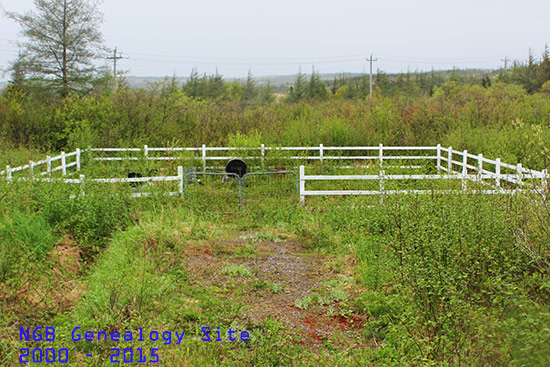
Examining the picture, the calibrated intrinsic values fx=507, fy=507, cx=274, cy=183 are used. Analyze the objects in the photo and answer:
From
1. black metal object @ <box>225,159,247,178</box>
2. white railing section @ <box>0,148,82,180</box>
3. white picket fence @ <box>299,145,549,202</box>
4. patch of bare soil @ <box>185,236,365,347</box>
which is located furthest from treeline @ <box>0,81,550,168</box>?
patch of bare soil @ <box>185,236,365,347</box>

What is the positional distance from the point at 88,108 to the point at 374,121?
450 inches

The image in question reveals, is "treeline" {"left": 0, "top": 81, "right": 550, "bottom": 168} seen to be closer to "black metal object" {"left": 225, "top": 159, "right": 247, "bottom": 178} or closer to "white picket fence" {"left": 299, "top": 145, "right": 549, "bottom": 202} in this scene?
"white picket fence" {"left": 299, "top": 145, "right": 549, "bottom": 202}

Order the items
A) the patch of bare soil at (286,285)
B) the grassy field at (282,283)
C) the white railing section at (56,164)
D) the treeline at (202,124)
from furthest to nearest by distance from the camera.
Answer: the treeline at (202,124)
the white railing section at (56,164)
the patch of bare soil at (286,285)
the grassy field at (282,283)

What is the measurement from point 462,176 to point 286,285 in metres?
4.37

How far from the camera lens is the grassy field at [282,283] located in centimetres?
457

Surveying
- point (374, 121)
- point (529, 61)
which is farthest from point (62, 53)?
point (529, 61)

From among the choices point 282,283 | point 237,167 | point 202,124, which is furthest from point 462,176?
point 202,124

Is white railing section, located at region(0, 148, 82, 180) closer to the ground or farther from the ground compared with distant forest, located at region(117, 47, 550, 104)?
closer to the ground

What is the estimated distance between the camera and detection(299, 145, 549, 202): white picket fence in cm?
756

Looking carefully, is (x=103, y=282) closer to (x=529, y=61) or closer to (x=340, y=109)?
(x=340, y=109)

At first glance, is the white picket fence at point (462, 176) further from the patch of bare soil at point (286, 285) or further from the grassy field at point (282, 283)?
the patch of bare soil at point (286, 285)

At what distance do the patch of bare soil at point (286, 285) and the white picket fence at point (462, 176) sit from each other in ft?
5.82

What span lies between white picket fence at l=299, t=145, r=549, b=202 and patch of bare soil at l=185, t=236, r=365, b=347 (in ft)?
5.82

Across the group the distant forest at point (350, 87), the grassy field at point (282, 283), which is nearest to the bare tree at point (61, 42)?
the distant forest at point (350, 87)
